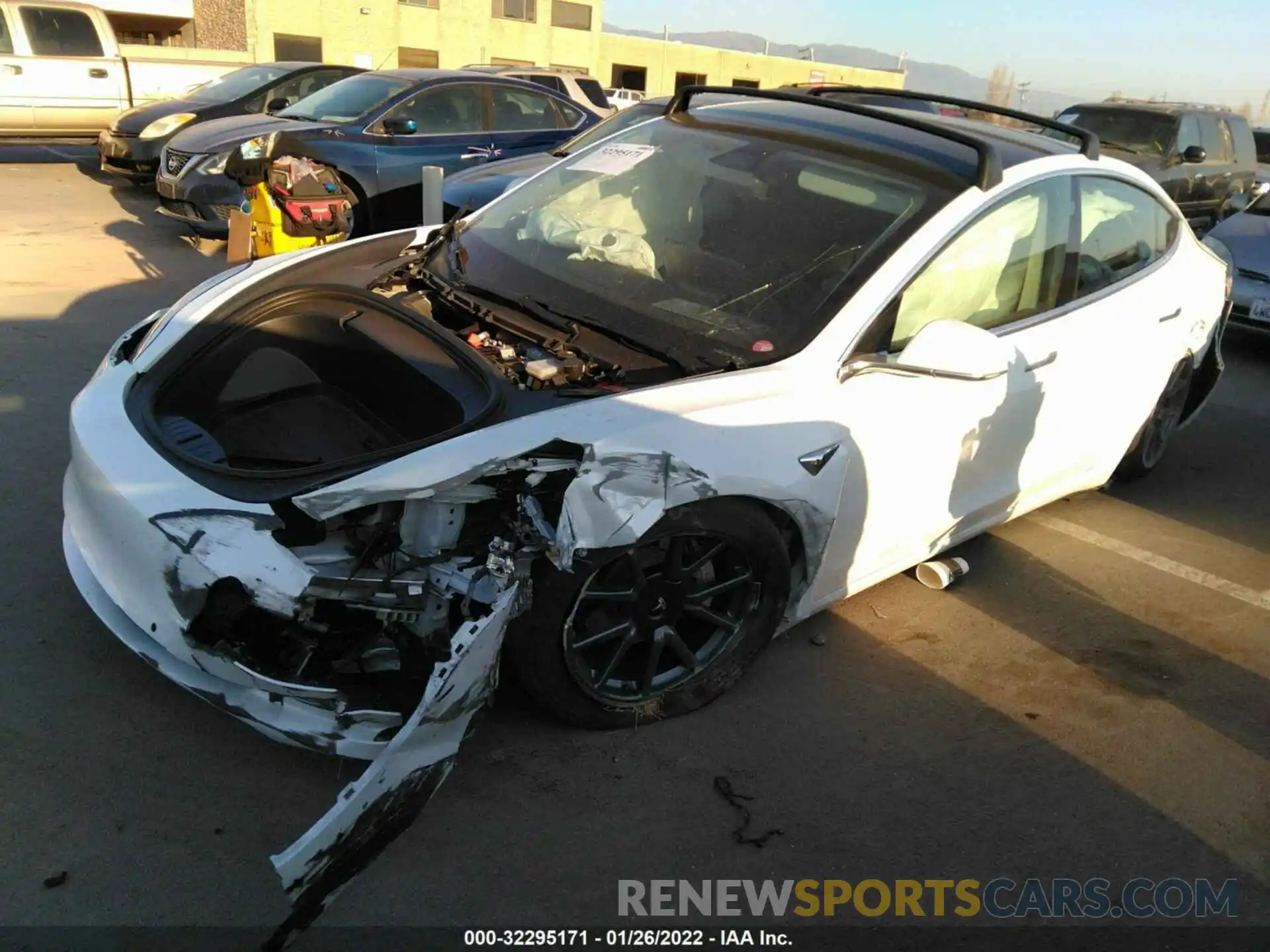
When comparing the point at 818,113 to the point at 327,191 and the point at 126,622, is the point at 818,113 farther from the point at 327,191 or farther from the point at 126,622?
the point at 327,191

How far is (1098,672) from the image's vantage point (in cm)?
350

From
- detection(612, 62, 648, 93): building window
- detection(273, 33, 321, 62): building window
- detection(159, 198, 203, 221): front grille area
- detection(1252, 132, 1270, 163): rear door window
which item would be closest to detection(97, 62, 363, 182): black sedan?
detection(159, 198, 203, 221): front grille area

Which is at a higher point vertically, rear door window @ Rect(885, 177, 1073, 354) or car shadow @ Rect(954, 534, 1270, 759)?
rear door window @ Rect(885, 177, 1073, 354)

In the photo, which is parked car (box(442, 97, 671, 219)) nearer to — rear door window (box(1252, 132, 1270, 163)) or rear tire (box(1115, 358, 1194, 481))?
rear tire (box(1115, 358, 1194, 481))

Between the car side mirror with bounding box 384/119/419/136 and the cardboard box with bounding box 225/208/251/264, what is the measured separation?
2.09 m

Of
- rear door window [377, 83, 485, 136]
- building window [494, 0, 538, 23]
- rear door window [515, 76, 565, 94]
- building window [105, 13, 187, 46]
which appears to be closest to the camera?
rear door window [377, 83, 485, 136]

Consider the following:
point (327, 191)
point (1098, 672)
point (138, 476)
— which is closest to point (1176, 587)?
point (1098, 672)

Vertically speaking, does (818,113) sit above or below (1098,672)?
above

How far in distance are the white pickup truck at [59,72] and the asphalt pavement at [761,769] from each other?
37.6 feet

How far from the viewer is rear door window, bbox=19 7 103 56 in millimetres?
12742

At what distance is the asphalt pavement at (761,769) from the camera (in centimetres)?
239

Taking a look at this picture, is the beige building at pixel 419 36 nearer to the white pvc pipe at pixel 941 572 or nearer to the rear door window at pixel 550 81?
the rear door window at pixel 550 81

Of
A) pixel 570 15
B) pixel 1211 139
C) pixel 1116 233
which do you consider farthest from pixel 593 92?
pixel 570 15

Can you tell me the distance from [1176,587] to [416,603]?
335cm
